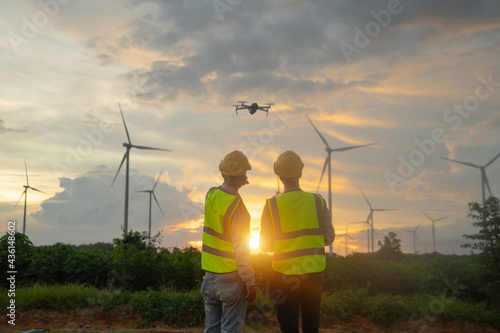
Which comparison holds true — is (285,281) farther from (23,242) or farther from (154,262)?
(23,242)

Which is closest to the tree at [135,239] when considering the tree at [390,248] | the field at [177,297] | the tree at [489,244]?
the field at [177,297]

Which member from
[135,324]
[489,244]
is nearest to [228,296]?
[135,324]

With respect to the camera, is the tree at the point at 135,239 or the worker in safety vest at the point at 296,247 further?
the tree at the point at 135,239

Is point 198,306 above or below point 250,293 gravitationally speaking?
below

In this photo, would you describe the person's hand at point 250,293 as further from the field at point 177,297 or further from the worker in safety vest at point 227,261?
the field at point 177,297

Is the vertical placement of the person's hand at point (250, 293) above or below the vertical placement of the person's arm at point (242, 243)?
below

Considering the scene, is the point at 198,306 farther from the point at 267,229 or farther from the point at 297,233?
the point at 297,233

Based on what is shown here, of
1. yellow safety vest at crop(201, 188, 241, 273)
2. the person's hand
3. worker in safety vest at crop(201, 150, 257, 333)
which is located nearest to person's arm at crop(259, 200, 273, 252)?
worker in safety vest at crop(201, 150, 257, 333)
